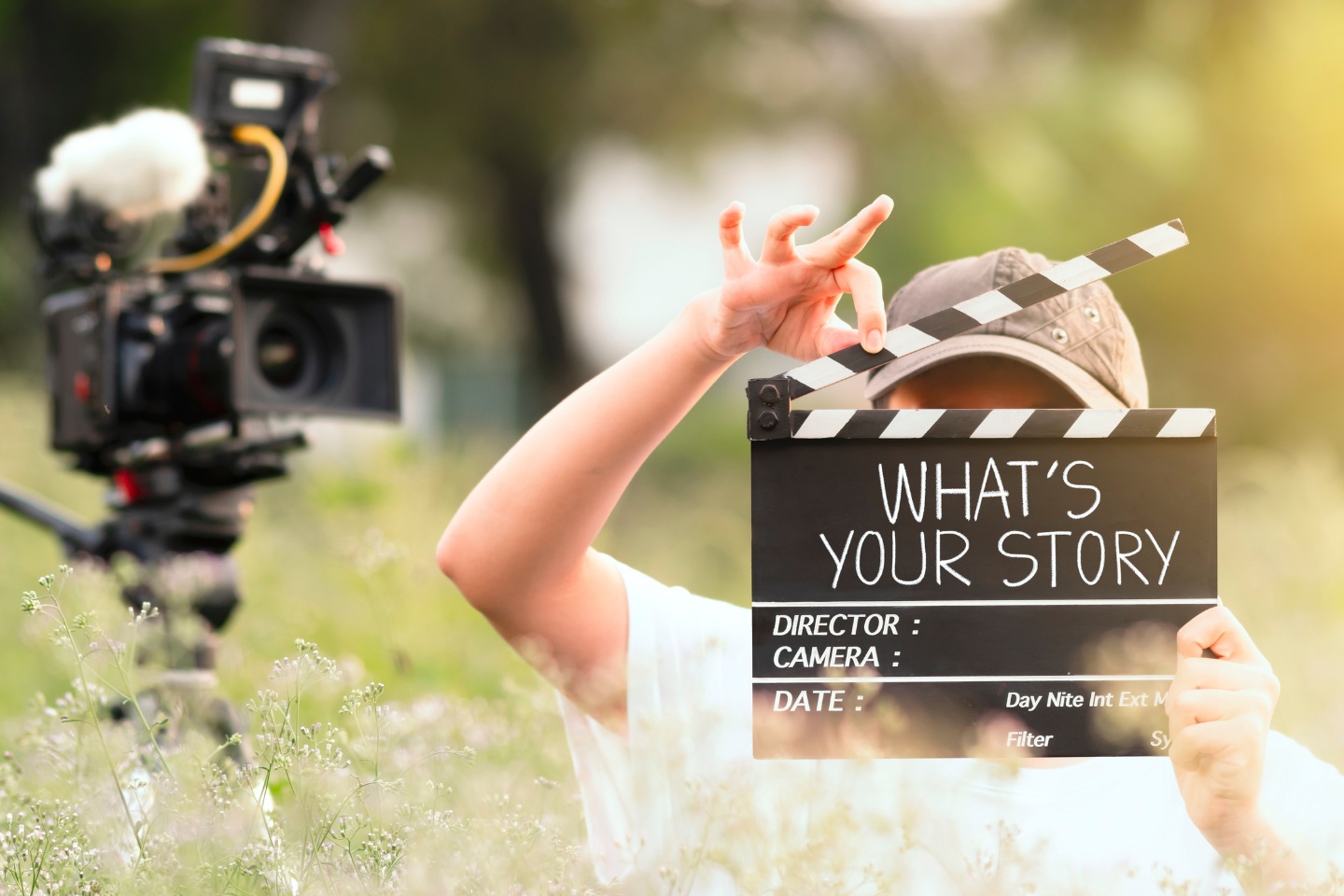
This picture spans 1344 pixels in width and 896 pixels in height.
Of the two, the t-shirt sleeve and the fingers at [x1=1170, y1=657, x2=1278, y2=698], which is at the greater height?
the fingers at [x1=1170, y1=657, x2=1278, y2=698]

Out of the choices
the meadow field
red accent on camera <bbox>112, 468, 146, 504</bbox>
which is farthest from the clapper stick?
red accent on camera <bbox>112, 468, 146, 504</bbox>

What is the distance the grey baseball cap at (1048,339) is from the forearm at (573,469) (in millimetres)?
289

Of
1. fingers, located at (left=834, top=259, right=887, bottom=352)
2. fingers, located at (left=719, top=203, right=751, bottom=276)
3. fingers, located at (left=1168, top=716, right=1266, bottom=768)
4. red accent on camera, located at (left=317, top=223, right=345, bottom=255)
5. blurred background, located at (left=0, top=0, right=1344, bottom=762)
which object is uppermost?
blurred background, located at (left=0, top=0, right=1344, bottom=762)

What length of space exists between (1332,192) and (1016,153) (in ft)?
9.01

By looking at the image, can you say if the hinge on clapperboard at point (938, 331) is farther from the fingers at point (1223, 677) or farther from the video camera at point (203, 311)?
the video camera at point (203, 311)

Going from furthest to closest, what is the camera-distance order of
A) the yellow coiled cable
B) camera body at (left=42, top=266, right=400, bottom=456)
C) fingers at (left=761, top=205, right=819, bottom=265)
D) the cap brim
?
the yellow coiled cable < camera body at (left=42, top=266, right=400, bottom=456) < the cap brim < fingers at (left=761, top=205, right=819, bottom=265)

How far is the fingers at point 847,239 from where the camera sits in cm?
171

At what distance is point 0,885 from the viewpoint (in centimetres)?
181

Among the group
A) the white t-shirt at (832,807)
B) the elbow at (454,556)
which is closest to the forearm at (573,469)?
the elbow at (454,556)

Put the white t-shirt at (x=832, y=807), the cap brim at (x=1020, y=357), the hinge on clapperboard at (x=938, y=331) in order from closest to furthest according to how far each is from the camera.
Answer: the white t-shirt at (x=832, y=807) → the hinge on clapperboard at (x=938, y=331) → the cap brim at (x=1020, y=357)

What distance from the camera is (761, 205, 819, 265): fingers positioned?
1709 millimetres

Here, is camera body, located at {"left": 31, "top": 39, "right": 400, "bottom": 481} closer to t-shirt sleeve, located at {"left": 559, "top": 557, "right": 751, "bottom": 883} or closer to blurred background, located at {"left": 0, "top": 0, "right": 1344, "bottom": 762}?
t-shirt sleeve, located at {"left": 559, "top": 557, "right": 751, "bottom": 883}

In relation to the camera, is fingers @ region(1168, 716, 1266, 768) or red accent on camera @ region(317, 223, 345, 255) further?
red accent on camera @ region(317, 223, 345, 255)

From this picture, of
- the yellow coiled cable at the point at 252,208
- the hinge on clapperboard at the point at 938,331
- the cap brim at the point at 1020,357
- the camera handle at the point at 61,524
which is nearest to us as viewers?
the hinge on clapperboard at the point at 938,331
